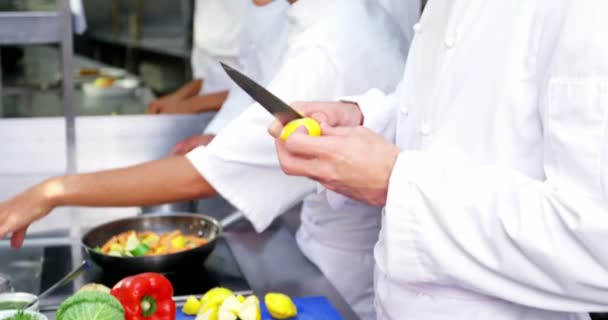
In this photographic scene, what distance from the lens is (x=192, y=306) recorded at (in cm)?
143

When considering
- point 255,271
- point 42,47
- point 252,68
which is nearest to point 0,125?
point 252,68

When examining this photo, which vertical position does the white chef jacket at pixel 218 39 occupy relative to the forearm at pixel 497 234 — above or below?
below

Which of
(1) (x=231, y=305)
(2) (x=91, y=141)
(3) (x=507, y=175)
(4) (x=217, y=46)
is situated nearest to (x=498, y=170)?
(3) (x=507, y=175)

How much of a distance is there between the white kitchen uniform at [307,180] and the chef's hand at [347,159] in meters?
0.56

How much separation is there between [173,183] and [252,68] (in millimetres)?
727

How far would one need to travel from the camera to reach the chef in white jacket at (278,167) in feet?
5.63

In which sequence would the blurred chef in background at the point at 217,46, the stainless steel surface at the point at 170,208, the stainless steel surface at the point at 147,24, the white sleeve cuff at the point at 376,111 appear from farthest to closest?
the stainless steel surface at the point at 147,24 → the blurred chef in background at the point at 217,46 → the stainless steel surface at the point at 170,208 → the white sleeve cuff at the point at 376,111

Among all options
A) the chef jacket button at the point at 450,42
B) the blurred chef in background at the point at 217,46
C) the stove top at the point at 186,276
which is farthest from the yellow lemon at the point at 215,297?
the blurred chef in background at the point at 217,46

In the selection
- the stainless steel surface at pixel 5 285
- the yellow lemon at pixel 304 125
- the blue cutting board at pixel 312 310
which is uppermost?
the yellow lemon at pixel 304 125

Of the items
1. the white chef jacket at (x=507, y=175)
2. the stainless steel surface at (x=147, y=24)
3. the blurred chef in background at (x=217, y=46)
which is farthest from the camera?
the stainless steel surface at (x=147, y=24)

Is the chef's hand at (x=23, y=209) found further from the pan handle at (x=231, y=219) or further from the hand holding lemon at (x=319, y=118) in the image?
the hand holding lemon at (x=319, y=118)

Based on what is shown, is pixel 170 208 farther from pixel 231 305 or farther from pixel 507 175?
pixel 507 175

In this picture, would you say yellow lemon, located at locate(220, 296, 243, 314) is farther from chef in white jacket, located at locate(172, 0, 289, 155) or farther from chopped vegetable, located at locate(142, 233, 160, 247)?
chef in white jacket, located at locate(172, 0, 289, 155)

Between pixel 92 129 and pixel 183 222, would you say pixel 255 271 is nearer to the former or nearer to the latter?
pixel 183 222
